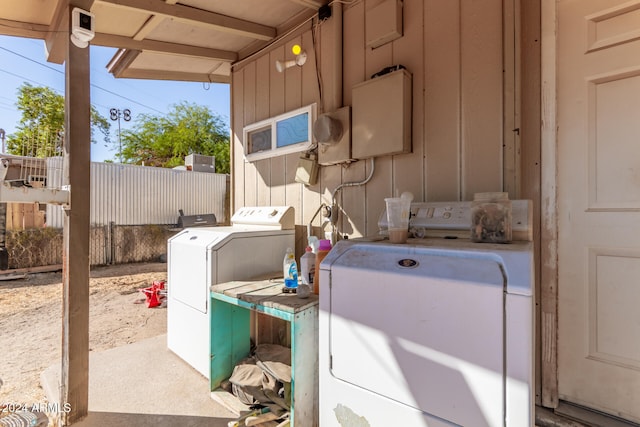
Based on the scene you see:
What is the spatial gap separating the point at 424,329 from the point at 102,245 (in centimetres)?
788

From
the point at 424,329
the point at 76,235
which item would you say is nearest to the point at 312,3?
the point at 76,235

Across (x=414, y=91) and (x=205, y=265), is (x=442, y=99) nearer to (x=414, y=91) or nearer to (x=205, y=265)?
(x=414, y=91)

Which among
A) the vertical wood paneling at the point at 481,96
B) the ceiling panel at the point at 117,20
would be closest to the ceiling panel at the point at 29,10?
the ceiling panel at the point at 117,20

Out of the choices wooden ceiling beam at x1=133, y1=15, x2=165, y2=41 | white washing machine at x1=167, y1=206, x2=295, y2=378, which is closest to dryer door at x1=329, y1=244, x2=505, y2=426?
white washing machine at x1=167, y1=206, x2=295, y2=378

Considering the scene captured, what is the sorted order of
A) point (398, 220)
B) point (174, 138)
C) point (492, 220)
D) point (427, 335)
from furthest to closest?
point (174, 138)
point (398, 220)
point (492, 220)
point (427, 335)

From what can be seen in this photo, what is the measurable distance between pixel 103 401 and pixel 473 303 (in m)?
2.22

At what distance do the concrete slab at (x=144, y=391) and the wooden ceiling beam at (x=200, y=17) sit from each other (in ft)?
8.45

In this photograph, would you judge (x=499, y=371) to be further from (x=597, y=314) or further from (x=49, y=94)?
(x=49, y=94)

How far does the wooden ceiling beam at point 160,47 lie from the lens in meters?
2.73

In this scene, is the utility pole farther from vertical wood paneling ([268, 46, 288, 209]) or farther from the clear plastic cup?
the clear plastic cup

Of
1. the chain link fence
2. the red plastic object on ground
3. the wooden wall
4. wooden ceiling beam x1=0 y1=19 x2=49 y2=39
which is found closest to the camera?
the wooden wall

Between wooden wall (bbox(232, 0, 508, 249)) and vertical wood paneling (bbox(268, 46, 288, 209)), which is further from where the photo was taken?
vertical wood paneling (bbox(268, 46, 288, 209))

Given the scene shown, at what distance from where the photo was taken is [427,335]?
1.03 metres

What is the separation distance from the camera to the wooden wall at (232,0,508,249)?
1653 mm
